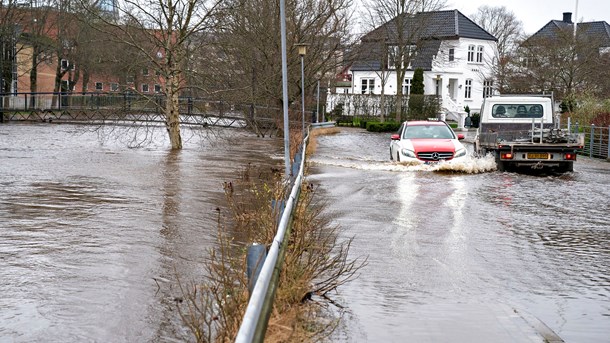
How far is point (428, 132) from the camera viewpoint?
2364cm

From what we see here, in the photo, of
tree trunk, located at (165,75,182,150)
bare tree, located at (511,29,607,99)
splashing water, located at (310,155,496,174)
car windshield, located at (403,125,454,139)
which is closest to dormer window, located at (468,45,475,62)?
bare tree, located at (511,29,607,99)

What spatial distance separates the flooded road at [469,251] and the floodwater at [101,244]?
196cm

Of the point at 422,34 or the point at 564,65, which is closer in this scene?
the point at 564,65

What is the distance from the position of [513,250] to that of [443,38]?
62.7 m

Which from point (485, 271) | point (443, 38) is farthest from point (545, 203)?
point (443, 38)

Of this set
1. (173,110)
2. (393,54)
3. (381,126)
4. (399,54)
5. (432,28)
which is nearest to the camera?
(173,110)

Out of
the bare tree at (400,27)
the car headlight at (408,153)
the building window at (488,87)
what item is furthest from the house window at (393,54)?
the car headlight at (408,153)

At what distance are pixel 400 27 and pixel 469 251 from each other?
4915 cm

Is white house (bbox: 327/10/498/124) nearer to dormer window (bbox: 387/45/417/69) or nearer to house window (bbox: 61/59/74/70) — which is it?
dormer window (bbox: 387/45/417/69)

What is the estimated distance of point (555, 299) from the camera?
314 inches

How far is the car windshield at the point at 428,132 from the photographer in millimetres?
23531

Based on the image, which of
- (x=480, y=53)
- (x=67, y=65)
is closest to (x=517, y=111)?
(x=480, y=53)

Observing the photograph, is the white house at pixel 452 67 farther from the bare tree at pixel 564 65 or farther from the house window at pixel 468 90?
the bare tree at pixel 564 65

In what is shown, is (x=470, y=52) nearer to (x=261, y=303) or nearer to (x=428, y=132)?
(x=428, y=132)
